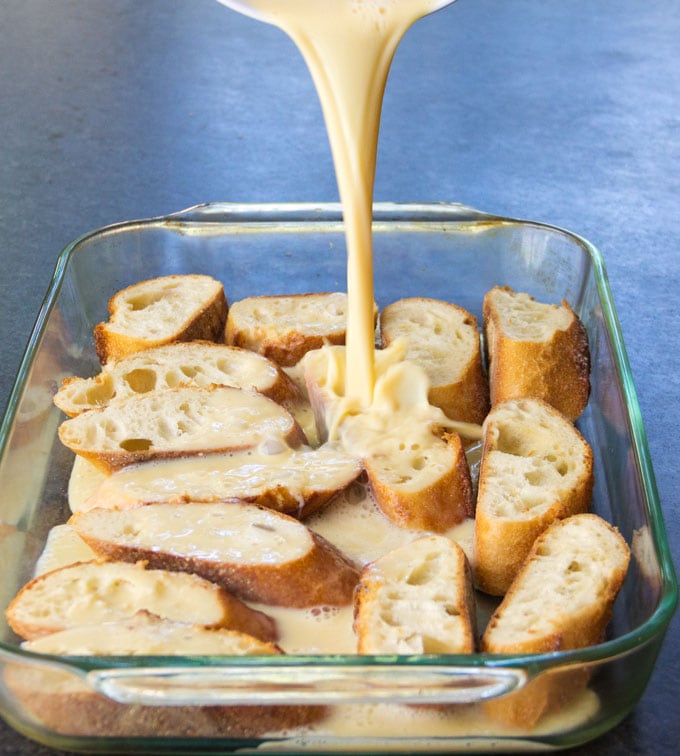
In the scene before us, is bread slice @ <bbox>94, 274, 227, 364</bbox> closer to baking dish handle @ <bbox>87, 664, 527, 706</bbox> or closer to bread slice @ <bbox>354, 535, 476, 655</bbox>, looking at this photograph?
bread slice @ <bbox>354, 535, 476, 655</bbox>

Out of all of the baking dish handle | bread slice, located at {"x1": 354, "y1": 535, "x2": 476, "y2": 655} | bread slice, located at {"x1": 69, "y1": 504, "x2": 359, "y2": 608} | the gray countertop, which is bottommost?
the gray countertop

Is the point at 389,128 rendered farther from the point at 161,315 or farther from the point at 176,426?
the point at 176,426

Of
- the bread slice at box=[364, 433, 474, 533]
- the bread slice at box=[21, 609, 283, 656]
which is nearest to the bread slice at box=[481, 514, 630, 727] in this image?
the bread slice at box=[364, 433, 474, 533]

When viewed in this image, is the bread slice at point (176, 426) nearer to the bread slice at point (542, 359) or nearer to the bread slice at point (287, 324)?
the bread slice at point (287, 324)

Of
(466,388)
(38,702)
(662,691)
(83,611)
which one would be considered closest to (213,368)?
(466,388)

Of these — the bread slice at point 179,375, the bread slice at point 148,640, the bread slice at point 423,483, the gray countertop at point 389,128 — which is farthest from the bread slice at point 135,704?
the gray countertop at point 389,128

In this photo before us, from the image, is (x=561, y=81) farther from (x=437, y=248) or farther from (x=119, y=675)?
(x=119, y=675)
